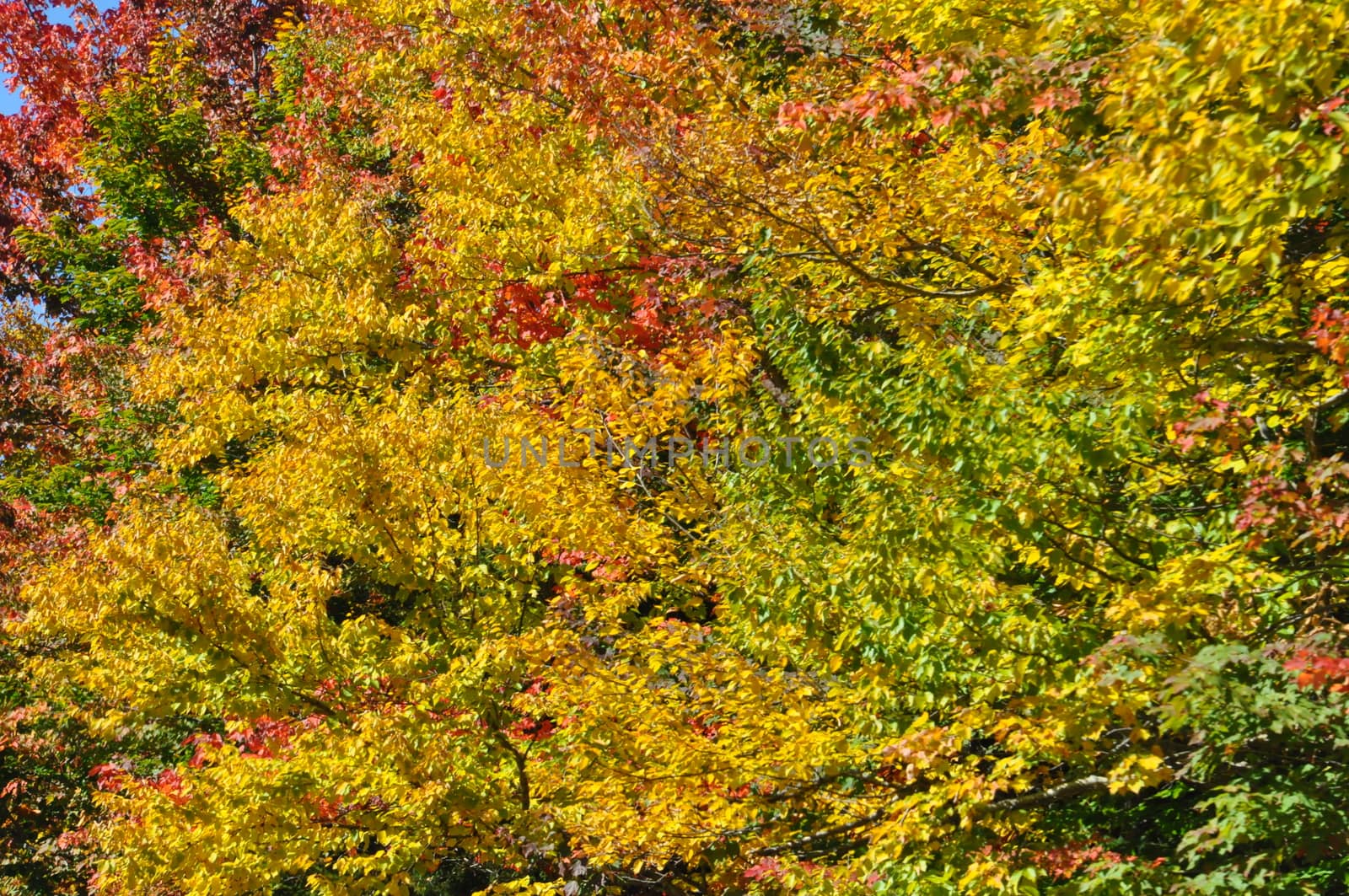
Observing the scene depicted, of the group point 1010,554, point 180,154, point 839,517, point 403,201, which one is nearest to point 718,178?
point 839,517

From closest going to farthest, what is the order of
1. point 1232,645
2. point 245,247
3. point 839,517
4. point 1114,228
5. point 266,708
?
point 1114,228, point 1232,645, point 839,517, point 266,708, point 245,247

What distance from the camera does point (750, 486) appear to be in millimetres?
8312

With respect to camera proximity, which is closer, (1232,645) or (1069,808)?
(1232,645)

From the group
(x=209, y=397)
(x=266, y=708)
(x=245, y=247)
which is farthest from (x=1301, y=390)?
(x=245, y=247)

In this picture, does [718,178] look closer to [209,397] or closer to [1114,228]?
[1114,228]

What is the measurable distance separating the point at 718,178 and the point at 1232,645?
6.03 metres

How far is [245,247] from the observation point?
49.3 feet

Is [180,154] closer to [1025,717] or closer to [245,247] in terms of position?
[245,247]

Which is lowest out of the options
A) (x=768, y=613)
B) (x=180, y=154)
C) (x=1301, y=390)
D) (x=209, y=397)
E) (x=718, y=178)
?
(x=768, y=613)

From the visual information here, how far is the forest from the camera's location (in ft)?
19.1

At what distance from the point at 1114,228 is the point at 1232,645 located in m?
1.99

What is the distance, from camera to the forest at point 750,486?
5836 mm

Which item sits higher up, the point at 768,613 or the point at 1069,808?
the point at 768,613

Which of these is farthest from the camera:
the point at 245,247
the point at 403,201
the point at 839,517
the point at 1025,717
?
the point at 403,201
